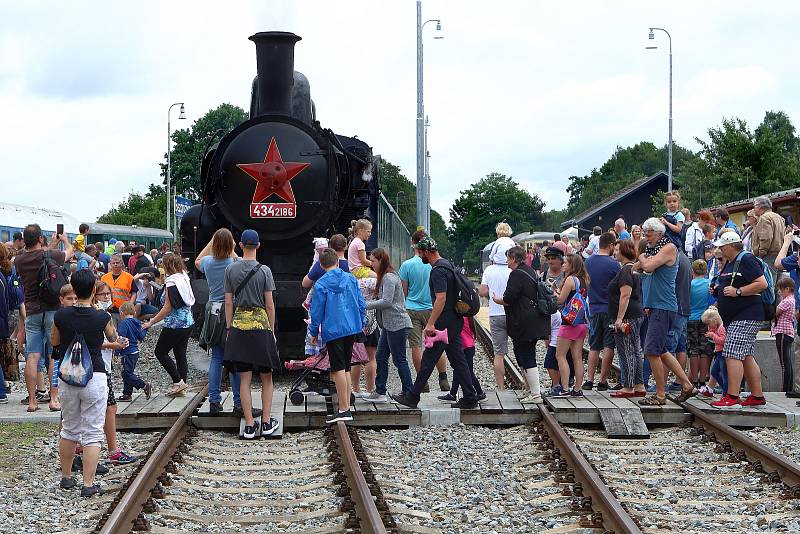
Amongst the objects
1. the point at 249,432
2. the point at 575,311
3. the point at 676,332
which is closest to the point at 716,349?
the point at 676,332

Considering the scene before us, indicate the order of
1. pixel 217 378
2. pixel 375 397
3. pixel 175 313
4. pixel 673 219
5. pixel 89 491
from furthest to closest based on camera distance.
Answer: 1. pixel 673 219
2. pixel 175 313
3. pixel 375 397
4. pixel 217 378
5. pixel 89 491

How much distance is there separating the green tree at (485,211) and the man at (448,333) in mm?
85116

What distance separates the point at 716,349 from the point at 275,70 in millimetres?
6358

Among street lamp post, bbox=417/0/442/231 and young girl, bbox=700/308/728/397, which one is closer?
young girl, bbox=700/308/728/397

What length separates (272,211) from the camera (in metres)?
13.0

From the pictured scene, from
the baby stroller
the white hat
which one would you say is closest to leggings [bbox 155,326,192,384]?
the baby stroller

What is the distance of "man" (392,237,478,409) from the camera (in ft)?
32.6

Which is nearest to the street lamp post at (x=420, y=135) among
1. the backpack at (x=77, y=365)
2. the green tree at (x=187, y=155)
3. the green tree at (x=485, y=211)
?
the backpack at (x=77, y=365)

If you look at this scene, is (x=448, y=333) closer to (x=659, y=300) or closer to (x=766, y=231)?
(x=659, y=300)

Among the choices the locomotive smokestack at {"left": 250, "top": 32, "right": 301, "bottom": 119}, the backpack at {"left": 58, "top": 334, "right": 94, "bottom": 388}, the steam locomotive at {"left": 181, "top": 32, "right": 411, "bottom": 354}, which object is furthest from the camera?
the locomotive smokestack at {"left": 250, "top": 32, "right": 301, "bottom": 119}

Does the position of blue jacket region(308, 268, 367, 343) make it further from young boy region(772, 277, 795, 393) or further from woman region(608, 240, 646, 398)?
young boy region(772, 277, 795, 393)

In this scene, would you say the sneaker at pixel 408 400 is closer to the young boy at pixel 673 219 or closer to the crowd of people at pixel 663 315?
the crowd of people at pixel 663 315

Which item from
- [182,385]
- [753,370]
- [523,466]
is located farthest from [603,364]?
[182,385]

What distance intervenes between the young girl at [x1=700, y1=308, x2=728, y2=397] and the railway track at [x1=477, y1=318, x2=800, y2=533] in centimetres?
102
